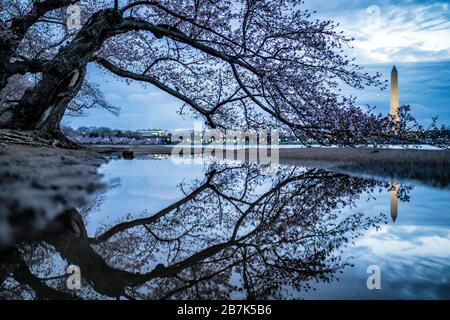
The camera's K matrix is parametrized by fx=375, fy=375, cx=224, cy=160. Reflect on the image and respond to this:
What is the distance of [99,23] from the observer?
1118 centimetres

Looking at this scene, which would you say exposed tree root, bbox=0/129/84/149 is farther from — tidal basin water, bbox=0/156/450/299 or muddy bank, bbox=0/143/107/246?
tidal basin water, bbox=0/156/450/299

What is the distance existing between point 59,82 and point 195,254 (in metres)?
10.5

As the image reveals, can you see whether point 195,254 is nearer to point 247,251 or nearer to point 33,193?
point 247,251

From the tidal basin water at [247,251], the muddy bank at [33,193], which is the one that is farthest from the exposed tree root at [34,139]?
the tidal basin water at [247,251]

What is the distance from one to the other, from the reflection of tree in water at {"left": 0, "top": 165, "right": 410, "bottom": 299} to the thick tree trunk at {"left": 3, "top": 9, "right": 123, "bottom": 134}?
899 centimetres

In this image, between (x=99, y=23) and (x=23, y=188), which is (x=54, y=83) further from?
(x=23, y=188)

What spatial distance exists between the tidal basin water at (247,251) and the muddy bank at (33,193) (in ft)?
0.65

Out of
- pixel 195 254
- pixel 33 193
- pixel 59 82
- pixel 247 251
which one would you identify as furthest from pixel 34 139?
pixel 247 251

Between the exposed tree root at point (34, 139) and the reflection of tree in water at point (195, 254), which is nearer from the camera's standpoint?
the reflection of tree in water at point (195, 254)

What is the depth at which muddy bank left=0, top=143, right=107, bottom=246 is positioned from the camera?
2470 mm

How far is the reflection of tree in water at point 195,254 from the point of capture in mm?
1664

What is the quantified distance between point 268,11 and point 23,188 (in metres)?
9.20

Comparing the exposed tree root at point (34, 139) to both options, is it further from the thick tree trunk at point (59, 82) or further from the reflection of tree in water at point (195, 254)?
the reflection of tree in water at point (195, 254)
